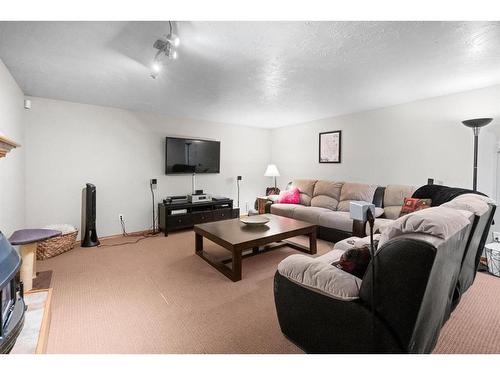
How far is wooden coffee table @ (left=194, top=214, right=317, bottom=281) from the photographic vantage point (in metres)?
2.37

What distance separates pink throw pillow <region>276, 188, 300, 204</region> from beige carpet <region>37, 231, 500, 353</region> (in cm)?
191

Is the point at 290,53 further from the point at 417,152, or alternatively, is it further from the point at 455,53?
the point at 417,152

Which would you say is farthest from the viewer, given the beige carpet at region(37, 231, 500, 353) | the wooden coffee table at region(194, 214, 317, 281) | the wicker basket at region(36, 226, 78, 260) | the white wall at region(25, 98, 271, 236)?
the white wall at region(25, 98, 271, 236)

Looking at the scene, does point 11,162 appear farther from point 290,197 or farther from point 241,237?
point 290,197

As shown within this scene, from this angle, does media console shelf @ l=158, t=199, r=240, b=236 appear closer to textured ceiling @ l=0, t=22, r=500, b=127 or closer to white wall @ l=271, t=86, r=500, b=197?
textured ceiling @ l=0, t=22, r=500, b=127

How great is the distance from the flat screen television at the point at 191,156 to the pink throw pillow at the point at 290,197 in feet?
4.84

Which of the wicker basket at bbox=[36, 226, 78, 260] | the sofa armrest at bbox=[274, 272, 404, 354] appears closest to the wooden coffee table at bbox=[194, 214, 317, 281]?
the sofa armrest at bbox=[274, 272, 404, 354]

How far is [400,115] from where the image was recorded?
3.68 meters

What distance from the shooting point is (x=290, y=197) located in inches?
184

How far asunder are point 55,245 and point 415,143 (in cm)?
531

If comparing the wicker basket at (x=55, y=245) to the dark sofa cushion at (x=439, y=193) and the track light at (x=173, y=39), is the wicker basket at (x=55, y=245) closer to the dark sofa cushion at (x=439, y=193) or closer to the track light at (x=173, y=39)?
the track light at (x=173, y=39)

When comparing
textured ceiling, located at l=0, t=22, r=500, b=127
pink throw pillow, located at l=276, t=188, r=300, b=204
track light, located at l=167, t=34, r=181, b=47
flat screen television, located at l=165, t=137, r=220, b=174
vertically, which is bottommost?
pink throw pillow, located at l=276, t=188, r=300, b=204

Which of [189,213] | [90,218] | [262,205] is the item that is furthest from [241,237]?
[262,205]

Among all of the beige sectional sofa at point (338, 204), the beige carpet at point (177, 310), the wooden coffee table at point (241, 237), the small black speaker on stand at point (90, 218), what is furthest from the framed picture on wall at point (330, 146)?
the small black speaker on stand at point (90, 218)
